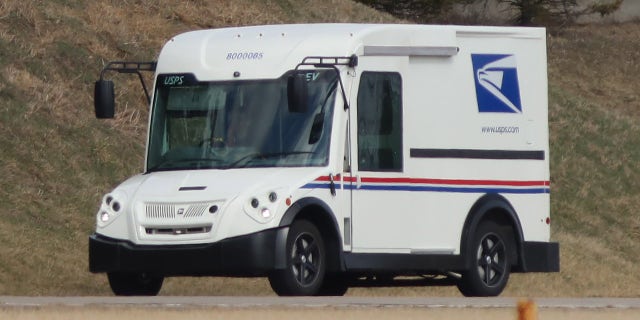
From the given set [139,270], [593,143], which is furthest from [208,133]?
[593,143]

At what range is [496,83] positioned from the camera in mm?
16906

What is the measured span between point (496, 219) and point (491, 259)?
403 mm

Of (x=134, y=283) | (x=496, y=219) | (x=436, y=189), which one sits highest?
(x=436, y=189)

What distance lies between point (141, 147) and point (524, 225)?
30.7 feet

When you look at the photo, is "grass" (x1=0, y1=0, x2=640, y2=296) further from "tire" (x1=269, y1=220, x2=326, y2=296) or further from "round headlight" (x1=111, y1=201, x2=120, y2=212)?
"tire" (x1=269, y1=220, x2=326, y2=296)

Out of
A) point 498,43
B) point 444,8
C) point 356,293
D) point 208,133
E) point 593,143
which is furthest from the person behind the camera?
point 444,8

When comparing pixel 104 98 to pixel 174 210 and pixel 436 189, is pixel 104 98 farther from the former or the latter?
pixel 436 189

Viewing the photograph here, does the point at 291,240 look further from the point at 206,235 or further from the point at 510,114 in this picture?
the point at 510,114

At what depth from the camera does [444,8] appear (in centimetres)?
4950

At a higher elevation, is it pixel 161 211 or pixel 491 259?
pixel 161 211

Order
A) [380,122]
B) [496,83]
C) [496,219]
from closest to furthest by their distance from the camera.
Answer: [380,122], [496,83], [496,219]

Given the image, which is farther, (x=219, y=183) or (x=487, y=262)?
(x=487, y=262)

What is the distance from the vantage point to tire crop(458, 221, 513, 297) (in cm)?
1666

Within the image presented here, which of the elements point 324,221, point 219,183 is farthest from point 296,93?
point 324,221
